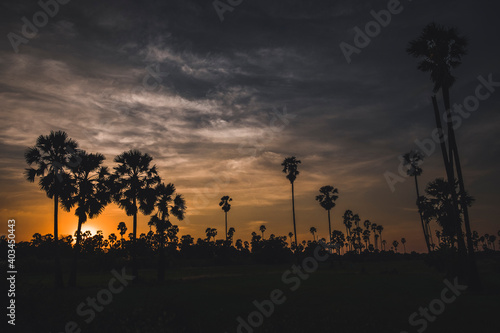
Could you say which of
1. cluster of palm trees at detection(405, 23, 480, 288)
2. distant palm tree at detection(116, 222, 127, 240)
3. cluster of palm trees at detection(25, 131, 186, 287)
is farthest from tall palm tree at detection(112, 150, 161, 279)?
distant palm tree at detection(116, 222, 127, 240)

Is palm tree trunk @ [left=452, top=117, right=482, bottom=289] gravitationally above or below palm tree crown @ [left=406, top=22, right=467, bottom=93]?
below

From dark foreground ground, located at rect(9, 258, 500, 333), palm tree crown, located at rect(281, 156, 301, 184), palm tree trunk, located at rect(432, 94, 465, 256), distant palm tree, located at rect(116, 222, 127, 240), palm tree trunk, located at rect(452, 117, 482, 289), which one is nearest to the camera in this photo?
dark foreground ground, located at rect(9, 258, 500, 333)

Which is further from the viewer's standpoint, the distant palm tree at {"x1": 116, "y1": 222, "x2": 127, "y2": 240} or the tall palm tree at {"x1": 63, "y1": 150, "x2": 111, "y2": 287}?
the distant palm tree at {"x1": 116, "y1": 222, "x2": 127, "y2": 240}

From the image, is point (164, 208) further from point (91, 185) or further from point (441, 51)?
point (441, 51)

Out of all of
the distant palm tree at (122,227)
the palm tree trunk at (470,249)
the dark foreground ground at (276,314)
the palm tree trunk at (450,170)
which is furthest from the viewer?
the distant palm tree at (122,227)

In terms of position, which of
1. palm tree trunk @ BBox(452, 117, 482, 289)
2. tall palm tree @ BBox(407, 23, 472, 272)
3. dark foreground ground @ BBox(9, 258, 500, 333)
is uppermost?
tall palm tree @ BBox(407, 23, 472, 272)

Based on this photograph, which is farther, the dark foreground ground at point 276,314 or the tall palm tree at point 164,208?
the tall palm tree at point 164,208

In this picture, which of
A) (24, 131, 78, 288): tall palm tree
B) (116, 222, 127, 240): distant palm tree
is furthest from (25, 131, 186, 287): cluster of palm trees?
(116, 222, 127, 240): distant palm tree

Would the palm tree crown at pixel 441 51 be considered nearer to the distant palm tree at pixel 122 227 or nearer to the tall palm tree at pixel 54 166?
the tall palm tree at pixel 54 166

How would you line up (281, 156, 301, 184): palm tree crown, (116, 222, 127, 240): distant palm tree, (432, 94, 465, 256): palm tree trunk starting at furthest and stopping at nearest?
(116, 222, 127, 240): distant palm tree
(281, 156, 301, 184): palm tree crown
(432, 94, 465, 256): palm tree trunk

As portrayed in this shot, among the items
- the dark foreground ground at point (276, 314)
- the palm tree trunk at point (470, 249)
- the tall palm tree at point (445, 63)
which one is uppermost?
the tall palm tree at point (445, 63)

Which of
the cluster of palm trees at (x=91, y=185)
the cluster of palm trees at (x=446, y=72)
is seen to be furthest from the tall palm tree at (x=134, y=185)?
the cluster of palm trees at (x=446, y=72)

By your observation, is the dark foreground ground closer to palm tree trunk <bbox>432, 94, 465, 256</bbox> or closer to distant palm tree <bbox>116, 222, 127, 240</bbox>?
palm tree trunk <bbox>432, 94, 465, 256</bbox>

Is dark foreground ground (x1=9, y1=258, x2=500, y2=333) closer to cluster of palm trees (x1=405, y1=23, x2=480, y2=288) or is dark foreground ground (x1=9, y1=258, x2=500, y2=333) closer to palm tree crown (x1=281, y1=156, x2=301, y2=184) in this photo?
cluster of palm trees (x1=405, y1=23, x2=480, y2=288)
